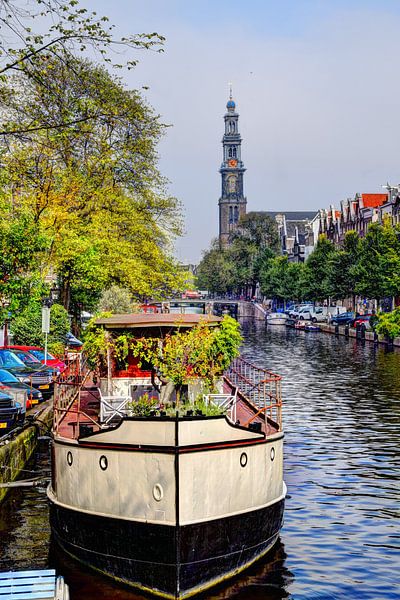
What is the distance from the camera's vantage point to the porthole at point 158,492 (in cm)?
1600

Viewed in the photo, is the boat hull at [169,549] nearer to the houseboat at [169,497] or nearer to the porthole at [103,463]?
the houseboat at [169,497]

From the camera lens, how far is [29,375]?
37.7 m

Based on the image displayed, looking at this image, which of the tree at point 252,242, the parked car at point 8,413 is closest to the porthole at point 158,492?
the parked car at point 8,413

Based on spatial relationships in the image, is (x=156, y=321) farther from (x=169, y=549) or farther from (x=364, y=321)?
(x=364, y=321)

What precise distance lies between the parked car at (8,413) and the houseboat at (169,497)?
7.65m

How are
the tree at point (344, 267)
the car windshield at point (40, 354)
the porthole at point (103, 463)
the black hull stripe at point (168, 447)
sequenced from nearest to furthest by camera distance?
the black hull stripe at point (168, 447) → the porthole at point (103, 463) → the car windshield at point (40, 354) → the tree at point (344, 267)

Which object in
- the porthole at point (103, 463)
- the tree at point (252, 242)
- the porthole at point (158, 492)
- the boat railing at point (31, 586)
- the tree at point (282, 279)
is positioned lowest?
the boat railing at point (31, 586)

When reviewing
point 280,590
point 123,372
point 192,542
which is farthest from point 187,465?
point 123,372

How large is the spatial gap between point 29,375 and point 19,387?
465 centimetres

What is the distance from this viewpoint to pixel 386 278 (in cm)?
8412

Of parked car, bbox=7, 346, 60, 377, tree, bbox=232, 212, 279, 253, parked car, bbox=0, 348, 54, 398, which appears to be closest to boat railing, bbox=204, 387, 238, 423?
parked car, bbox=0, 348, 54, 398

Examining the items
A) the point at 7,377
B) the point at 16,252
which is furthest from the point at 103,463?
the point at 7,377

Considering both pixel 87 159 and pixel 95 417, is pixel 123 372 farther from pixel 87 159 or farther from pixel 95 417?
pixel 87 159

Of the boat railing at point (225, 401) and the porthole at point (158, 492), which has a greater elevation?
the boat railing at point (225, 401)
